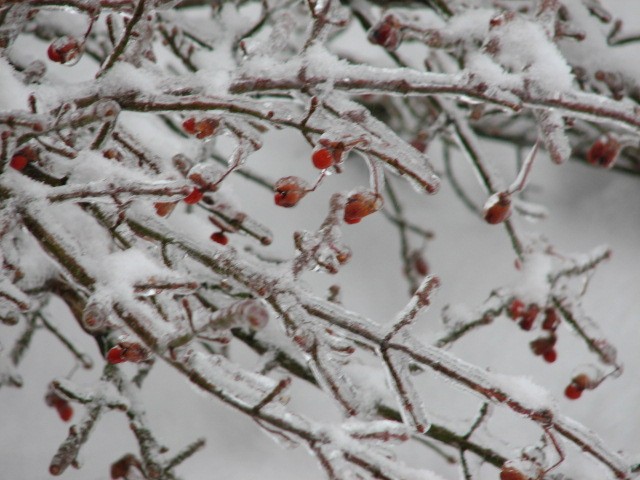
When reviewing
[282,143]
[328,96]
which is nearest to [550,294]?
[328,96]

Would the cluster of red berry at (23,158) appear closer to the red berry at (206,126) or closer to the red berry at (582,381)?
the red berry at (206,126)

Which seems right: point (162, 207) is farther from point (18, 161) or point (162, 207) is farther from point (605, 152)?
point (605, 152)

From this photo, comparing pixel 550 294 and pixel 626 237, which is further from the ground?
pixel 626 237

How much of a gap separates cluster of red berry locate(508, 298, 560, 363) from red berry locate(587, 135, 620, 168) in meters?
0.29

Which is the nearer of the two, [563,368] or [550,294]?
[550,294]

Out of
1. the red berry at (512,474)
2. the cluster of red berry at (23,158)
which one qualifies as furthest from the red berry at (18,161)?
the red berry at (512,474)

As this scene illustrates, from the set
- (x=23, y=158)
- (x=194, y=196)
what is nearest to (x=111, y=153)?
(x=23, y=158)

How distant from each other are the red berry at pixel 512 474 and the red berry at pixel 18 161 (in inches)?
28.4

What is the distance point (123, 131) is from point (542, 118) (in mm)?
602

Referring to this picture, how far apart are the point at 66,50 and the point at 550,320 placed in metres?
0.97

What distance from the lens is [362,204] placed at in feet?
2.36

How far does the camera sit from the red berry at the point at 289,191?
0.75 metres

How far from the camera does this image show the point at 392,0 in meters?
1.63

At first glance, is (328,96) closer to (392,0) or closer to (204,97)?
(204,97)
